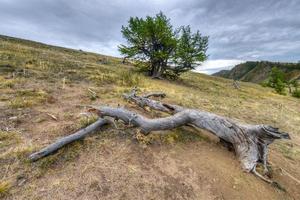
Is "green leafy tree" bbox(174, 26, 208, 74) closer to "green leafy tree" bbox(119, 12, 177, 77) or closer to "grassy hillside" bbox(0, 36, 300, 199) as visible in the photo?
"green leafy tree" bbox(119, 12, 177, 77)

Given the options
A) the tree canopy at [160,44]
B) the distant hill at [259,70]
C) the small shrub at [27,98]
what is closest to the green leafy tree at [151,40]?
the tree canopy at [160,44]

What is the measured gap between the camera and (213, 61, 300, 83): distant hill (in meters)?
117

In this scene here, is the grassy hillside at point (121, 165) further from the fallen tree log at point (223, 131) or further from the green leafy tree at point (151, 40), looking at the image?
the green leafy tree at point (151, 40)

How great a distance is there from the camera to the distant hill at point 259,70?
11731 centimetres

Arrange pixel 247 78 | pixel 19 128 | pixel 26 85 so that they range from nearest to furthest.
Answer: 1. pixel 19 128
2. pixel 26 85
3. pixel 247 78

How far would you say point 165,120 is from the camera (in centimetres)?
503

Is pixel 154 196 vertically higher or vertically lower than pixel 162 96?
lower

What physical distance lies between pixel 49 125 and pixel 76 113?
41.6 inches

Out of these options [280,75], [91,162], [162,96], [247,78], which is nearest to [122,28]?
[162,96]

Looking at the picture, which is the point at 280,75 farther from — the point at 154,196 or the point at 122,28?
the point at 154,196

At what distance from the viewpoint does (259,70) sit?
16112 cm

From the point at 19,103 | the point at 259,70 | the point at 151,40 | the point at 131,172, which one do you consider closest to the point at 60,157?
the point at 131,172

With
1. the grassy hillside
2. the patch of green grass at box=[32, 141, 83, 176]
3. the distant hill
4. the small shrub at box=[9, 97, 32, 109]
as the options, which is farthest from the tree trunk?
the distant hill

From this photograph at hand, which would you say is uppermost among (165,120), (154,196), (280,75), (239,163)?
(280,75)
